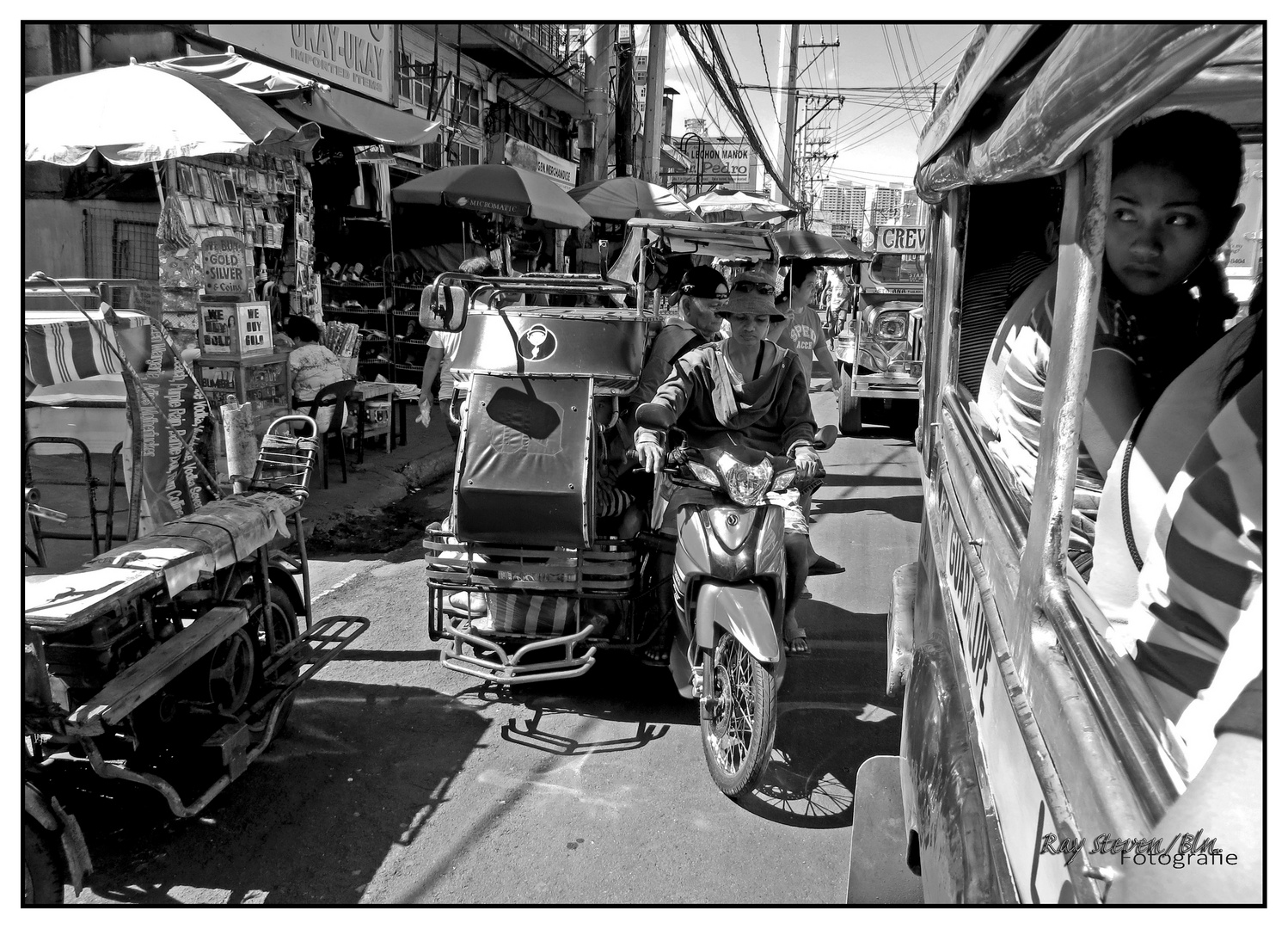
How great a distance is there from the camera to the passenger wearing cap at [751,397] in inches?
157

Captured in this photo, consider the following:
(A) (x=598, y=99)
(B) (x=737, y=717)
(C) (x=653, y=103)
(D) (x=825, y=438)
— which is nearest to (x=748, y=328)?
(D) (x=825, y=438)

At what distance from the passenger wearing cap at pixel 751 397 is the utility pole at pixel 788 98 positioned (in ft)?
61.9

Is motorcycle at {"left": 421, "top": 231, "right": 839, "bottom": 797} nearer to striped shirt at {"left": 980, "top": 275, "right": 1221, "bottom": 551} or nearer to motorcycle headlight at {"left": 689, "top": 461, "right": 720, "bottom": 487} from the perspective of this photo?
motorcycle headlight at {"left": 689, "top": 461, "right": 720, "bottom": 487}

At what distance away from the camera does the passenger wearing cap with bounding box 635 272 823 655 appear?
13.1 ft

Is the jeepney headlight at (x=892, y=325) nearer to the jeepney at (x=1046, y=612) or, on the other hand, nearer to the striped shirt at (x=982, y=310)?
the striped shirt at (x=982, y=310)

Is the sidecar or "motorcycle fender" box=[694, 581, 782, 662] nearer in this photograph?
"motorcycle fender" box=[694, 581, 782, 662]

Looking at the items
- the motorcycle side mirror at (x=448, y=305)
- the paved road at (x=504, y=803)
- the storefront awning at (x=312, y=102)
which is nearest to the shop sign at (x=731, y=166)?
the storefront awning at (x=312, y=102)

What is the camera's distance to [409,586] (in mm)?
5637

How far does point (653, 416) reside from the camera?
3.82 m

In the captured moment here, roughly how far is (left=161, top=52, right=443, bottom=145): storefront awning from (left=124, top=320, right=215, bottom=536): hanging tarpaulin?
4.22 m

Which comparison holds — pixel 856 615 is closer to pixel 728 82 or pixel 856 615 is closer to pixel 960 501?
pixel 960 501

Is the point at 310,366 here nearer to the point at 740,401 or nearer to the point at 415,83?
the point at 740,401

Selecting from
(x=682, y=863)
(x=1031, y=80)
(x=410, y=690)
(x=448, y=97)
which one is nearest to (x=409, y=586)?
(x=410, y=690)

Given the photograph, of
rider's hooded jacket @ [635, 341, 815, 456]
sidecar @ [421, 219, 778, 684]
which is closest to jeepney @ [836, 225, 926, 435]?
rider's hooded jacket @ [635, 341, 815, 456]
